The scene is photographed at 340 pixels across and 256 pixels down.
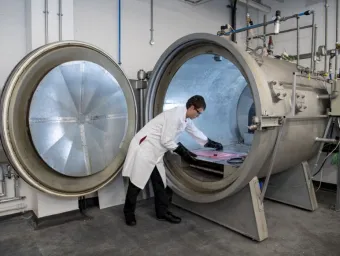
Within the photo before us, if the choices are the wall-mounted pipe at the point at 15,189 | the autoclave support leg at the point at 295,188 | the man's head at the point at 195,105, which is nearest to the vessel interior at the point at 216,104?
Result: the autoclave support leg at the point at 295,188

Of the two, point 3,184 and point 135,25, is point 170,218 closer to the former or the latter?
point 3,184

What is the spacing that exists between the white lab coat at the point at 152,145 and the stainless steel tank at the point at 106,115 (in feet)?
0.76

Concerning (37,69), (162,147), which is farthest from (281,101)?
(37,69)

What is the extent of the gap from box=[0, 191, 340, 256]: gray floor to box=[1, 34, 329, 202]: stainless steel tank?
0.28 meters

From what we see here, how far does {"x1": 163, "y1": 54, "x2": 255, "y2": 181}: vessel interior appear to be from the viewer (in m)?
A: 2.76

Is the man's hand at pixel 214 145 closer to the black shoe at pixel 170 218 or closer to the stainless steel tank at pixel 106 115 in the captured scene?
the stainless steel tank at pixel 106 115

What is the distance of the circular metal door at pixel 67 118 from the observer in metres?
1.94

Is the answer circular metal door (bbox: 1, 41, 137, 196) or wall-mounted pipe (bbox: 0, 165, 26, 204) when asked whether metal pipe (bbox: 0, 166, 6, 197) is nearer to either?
wall-mounted pipe (bbox: 0, 165, 26, 204)

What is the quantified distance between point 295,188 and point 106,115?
6.08 ft

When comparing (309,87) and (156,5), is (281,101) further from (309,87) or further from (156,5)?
(156,5)

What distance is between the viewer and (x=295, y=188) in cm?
263

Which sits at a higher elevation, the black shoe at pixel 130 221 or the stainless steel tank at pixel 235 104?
the stainless steel tank at pixel 235 104

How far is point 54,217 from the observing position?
226cm

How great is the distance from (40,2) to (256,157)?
2009 mm
